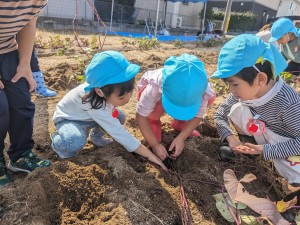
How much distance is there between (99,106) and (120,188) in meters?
0.53

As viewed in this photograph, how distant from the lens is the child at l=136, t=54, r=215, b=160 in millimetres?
1698

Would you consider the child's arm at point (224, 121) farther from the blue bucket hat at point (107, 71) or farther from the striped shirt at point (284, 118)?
the blue bucket hat at point (107, 71)

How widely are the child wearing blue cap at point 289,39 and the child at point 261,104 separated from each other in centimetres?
218

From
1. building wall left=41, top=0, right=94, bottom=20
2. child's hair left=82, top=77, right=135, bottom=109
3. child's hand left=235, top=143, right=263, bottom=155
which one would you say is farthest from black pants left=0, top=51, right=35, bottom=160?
building wall left=41, top=0, right=94, bottom=20

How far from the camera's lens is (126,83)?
1723 mm

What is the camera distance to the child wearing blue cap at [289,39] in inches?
152

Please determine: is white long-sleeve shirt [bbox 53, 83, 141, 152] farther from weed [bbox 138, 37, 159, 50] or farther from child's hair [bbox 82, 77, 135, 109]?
weed [bbox 138, 37, 159, 50]

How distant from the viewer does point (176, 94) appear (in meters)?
1.71

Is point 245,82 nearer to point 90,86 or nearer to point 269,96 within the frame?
point 269,96

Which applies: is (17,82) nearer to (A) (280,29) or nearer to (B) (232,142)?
(B) (232,142)

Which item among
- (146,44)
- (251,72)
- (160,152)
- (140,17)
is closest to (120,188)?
(160,152)

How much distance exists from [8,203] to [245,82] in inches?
57.8

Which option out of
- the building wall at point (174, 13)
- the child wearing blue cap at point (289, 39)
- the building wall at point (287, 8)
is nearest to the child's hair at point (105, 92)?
the child wearing blue cap at point (289, 39)

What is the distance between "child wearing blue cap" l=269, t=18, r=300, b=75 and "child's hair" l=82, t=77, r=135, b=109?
283 cm
